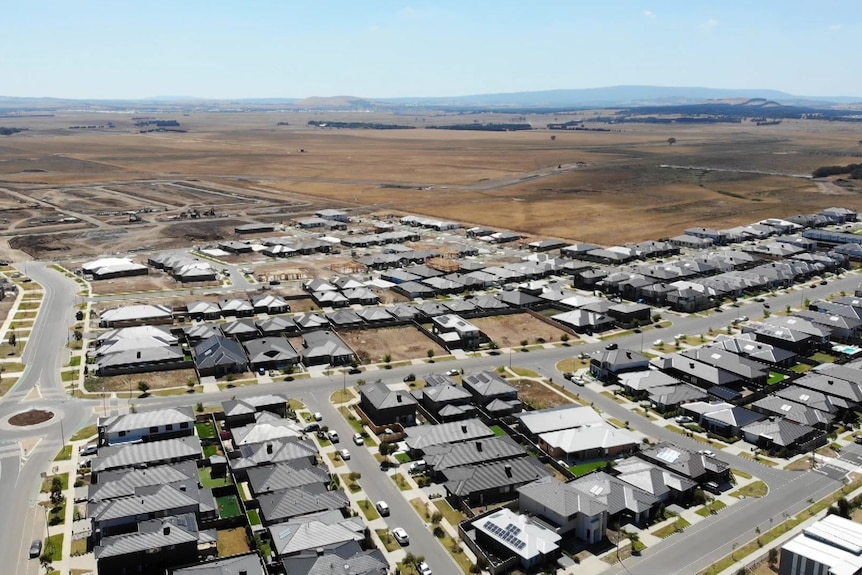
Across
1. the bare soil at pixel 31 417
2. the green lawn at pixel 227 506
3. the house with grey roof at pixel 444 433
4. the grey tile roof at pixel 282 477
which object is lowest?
the green lawn at pixel 227 506

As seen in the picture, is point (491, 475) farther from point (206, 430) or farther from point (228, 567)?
point (206, 430)

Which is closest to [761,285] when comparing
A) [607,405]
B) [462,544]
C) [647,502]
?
[607,405]

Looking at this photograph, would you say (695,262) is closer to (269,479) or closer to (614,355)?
(614,355)

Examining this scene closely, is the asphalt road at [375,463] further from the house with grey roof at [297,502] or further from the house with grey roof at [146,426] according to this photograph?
the house with grey roof at [146,426]

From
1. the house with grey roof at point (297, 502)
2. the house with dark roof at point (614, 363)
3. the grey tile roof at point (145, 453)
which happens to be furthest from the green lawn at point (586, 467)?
the grey tile roof at point (145, 453)

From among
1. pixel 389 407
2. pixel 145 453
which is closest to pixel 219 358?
pixel 145 453

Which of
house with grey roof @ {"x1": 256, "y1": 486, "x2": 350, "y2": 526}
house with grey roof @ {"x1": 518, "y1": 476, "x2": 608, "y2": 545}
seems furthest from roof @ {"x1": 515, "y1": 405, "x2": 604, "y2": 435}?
house with grey roof @ {"x1": 256, "y1": 486, "x2": 350, "y2": 526}
